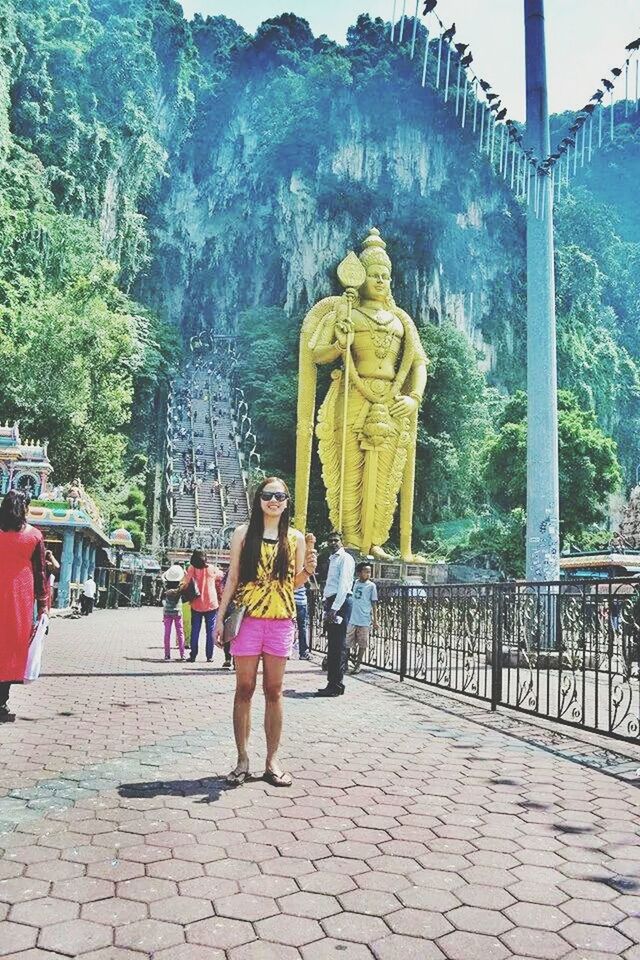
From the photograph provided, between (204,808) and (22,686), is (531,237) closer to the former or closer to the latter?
(22,686)

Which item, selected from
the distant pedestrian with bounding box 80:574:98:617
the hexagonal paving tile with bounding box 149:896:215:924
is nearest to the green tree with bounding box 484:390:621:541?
the distant pedestrian with bounding box 80:574:98:617

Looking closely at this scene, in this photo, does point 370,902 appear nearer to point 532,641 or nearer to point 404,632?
point 532,641

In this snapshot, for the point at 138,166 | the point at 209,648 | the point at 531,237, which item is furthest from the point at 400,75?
the point at 209,648

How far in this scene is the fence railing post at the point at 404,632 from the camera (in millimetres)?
7722

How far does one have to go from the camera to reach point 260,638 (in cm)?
349

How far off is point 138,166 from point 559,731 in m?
43.7

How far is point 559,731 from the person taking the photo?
5.02m

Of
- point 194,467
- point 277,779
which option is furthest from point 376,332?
point 194,467

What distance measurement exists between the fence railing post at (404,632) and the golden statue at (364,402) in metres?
9.75

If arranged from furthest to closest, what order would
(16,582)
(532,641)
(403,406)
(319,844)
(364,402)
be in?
1. (364,402)
2. (403,406)
3. (532,641)
4. (16,582)
5. (319,844)

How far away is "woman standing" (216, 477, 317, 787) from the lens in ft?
11.4

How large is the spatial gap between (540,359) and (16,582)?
7263 millimetres

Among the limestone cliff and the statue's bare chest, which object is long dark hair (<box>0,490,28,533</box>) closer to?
the statue's bare chest

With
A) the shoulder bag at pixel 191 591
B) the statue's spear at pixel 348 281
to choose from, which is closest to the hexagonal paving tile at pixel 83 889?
the shoulder bag at pixel 191 591
